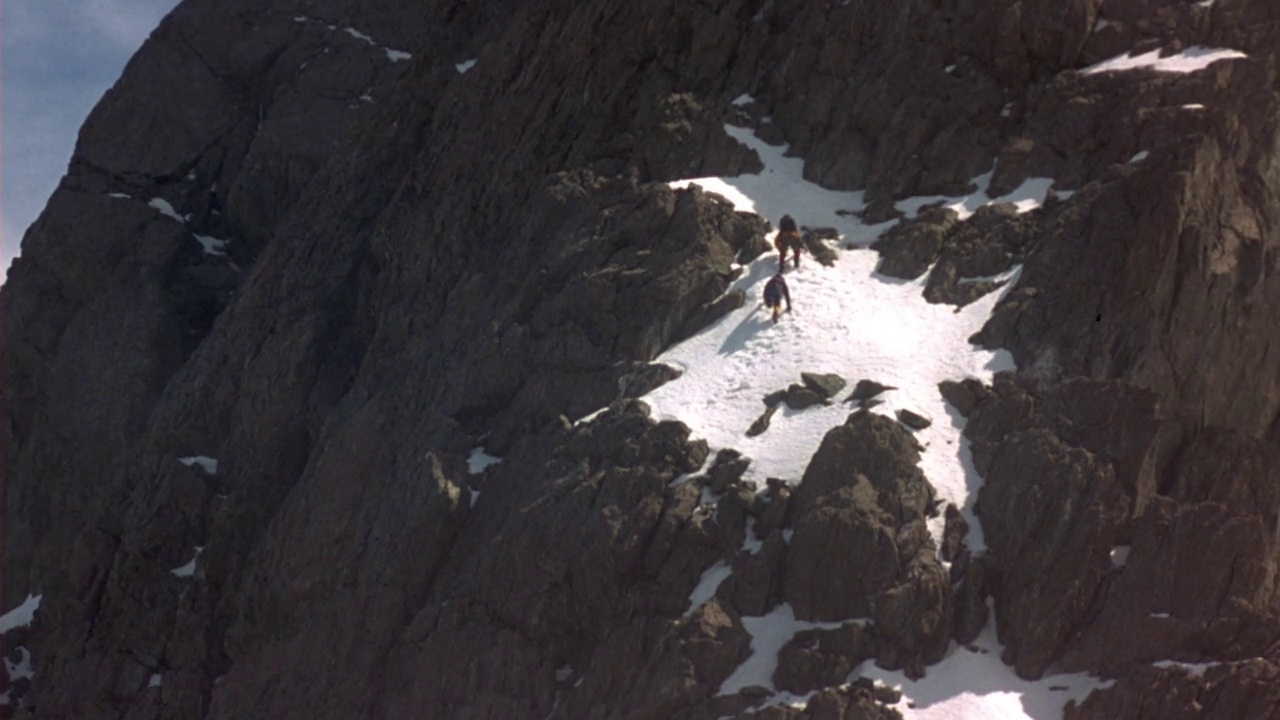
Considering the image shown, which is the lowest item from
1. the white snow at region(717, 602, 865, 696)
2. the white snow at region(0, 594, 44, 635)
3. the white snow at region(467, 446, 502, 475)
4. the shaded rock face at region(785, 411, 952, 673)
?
the white snow at region(0, 594, 44, 635)

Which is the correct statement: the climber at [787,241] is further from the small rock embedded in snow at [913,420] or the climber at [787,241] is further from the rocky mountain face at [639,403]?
the small rock embedded in snow at [913,420]

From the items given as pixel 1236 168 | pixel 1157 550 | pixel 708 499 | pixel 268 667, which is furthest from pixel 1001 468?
pixel 268 667

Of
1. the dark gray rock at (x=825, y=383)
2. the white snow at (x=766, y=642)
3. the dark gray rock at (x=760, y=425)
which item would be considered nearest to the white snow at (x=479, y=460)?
the dark gray rock at (x=760, y=425)

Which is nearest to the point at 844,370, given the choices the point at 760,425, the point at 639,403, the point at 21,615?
the point at 760,425

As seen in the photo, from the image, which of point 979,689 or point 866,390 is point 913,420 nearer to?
point 866,390

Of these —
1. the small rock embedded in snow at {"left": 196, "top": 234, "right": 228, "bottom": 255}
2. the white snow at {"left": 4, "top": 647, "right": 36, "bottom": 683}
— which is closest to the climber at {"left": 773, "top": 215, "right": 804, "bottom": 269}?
the white snow at {"left": 4, "top": 647, "right": 36, "bottom": 683}

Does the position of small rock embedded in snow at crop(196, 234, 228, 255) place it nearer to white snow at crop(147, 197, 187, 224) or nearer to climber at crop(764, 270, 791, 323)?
white snow at crop(147, 197, 187, 224)

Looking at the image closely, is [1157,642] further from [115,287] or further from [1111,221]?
[115,287]
